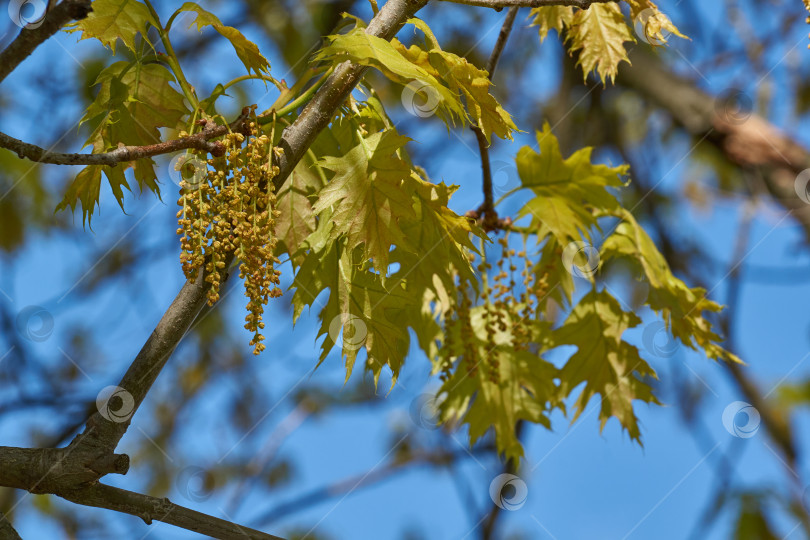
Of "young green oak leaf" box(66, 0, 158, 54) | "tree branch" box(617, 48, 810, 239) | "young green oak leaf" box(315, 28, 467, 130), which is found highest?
"tree branch" box(617, 48, 810, 239)

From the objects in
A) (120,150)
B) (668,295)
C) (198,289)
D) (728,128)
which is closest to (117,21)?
(120,150)

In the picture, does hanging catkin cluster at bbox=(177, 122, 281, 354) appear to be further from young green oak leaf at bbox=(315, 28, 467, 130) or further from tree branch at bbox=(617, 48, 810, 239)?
tree branch at bbox=(617, 48, 810, 239)

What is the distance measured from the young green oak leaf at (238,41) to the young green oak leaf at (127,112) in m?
0.18

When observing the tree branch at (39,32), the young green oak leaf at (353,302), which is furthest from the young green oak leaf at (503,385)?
the tree branch at (39,32)

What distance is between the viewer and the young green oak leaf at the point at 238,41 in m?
1.30

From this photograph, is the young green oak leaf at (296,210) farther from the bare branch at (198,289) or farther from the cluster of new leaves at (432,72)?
the cluster of new leaves at (432,72)

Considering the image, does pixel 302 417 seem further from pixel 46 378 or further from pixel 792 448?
pixel 792 448

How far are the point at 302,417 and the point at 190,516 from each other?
3576 millimetres

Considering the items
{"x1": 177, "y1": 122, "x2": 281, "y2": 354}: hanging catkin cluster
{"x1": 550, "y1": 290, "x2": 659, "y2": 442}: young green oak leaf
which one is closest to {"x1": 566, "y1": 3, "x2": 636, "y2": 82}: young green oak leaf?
{"x1": 550, "y1": 290, "x2": 659, "y2": 442}: young green oak leaf

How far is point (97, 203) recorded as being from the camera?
149 centimetres

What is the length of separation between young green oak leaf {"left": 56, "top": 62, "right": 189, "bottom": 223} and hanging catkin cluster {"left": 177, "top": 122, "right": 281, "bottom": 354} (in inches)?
10.8

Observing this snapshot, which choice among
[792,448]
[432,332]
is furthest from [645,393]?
[792,448]

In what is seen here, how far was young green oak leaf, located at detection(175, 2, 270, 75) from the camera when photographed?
130 cm

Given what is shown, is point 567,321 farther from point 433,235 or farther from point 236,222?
point 236,222
